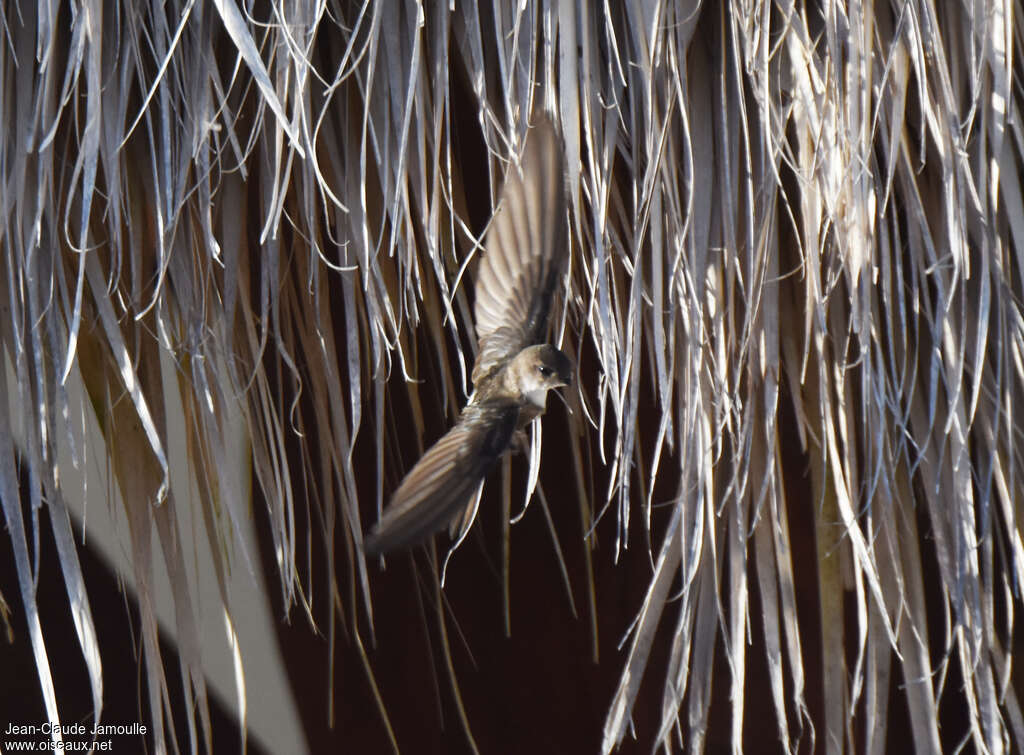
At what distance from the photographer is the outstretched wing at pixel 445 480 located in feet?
2.61

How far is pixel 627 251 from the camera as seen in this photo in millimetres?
1150

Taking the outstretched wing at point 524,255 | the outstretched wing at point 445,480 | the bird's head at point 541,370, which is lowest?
the outstretched wing at point 445,480

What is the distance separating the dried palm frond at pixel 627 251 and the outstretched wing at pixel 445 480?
9 cm

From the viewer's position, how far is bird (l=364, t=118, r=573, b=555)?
86cm

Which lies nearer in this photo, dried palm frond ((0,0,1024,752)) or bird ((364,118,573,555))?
bird ((364,118,573,555))

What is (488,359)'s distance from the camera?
1052 mm

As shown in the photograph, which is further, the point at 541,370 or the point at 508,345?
the point at 508,345

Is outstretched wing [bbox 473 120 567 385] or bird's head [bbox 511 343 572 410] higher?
outstretched wing [bbox 473 120 567 385]

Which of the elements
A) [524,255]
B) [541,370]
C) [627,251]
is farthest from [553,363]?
[627,251]

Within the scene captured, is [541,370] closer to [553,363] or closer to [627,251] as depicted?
[553,363]

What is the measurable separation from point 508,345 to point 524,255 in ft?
0.32

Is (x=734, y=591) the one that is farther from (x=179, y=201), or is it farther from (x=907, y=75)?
(x=179, y=201)

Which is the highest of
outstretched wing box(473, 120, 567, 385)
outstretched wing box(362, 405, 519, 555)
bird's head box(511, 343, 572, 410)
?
outstretched wing box(473, 120, 567, 385)

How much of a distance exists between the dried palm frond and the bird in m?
0.04
